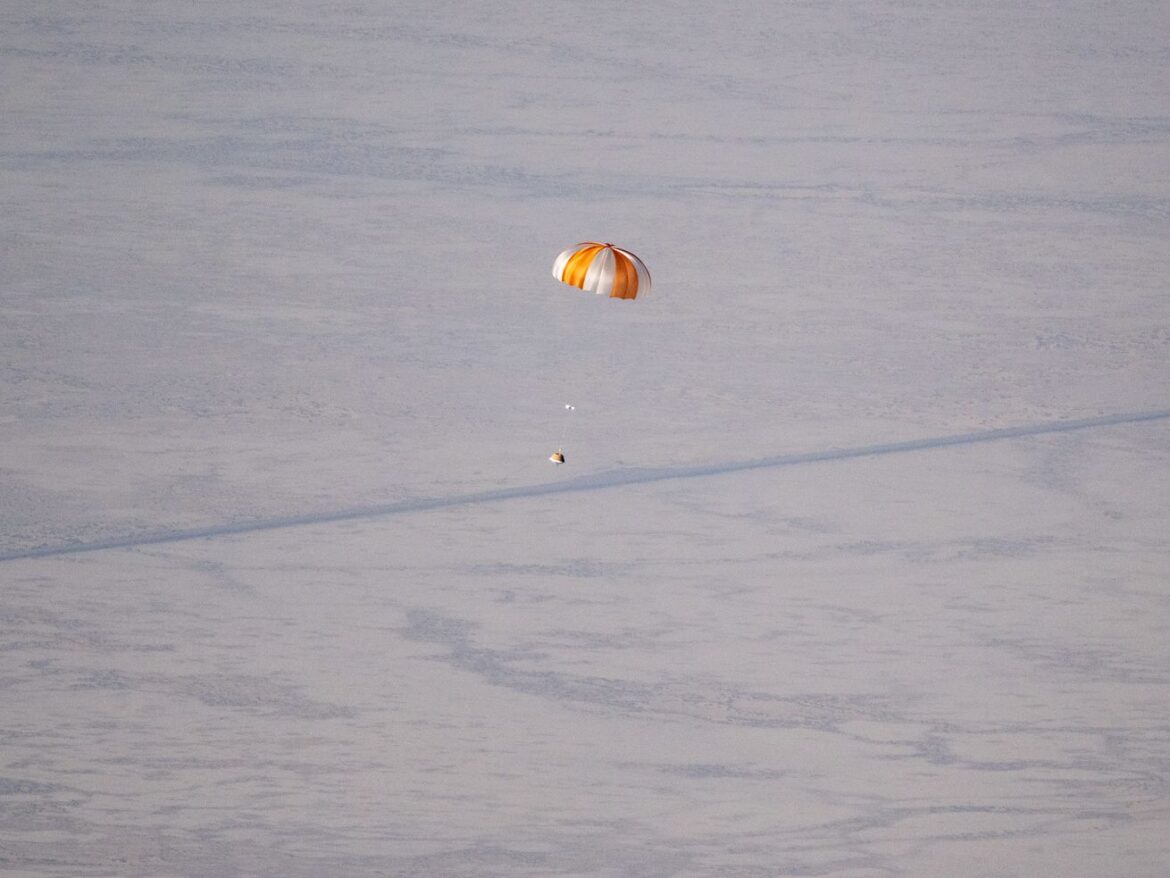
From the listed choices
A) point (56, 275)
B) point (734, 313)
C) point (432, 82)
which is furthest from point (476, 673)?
point (432, 82)

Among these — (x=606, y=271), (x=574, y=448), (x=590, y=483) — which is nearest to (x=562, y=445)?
(x=574, y=448)

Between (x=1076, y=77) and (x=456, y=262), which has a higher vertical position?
(x=1076, y=77)

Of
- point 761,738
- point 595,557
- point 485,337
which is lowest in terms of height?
point 761,738

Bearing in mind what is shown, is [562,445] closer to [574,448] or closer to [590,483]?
[574,448]

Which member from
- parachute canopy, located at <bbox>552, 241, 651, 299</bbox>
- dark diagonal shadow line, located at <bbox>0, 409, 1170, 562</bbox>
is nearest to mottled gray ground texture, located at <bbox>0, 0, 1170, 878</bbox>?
dark diagonal shadow line, located at <bbox>0, 409, 1170, 562</bbox>

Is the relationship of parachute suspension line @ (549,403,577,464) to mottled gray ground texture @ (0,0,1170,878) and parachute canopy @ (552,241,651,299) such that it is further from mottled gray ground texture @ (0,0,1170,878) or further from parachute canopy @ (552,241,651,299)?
parachute canopy @ (552,241,651,299)

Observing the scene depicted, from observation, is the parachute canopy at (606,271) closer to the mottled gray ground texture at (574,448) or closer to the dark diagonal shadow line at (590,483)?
the mottled gray ground texture at (574,448)

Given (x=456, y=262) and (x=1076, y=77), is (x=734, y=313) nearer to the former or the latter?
(x=456, y=262)
